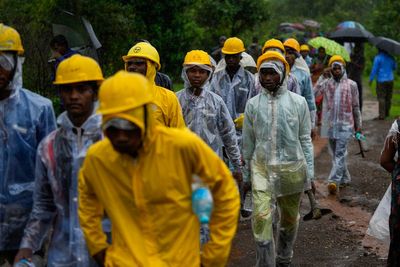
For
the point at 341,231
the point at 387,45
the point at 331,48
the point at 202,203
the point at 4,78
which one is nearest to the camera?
the point at 202,203

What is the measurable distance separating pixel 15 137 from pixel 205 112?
9.31 ft

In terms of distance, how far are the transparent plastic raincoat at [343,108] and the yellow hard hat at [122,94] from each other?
25.6 ft

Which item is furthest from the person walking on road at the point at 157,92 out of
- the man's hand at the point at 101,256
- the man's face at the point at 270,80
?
the man's hand at the point at 101,256

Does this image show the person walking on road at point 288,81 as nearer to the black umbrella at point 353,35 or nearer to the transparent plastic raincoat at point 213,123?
the transparent plastic raincoat at point 213,123

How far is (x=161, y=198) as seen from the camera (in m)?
3.68

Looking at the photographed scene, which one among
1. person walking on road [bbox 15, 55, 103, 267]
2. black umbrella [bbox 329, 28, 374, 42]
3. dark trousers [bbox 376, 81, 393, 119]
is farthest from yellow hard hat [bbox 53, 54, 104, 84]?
black umbrella [bbox 329, 28, 374, 42]

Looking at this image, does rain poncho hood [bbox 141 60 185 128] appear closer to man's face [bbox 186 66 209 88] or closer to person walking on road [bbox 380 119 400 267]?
man's face [bbox 186 66 209 88]

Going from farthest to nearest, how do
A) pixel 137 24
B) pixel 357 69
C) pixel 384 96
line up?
pixel 384 96 → pixel 357 69 → pixel 137 24

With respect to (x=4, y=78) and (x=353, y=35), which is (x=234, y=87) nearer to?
(x=4, y=78)

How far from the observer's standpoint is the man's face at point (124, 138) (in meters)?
3.52

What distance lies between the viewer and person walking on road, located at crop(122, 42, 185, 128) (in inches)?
254

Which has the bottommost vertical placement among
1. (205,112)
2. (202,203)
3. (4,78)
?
(205,112)

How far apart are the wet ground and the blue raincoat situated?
3.14m

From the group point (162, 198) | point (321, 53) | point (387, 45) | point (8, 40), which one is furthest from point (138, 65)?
point (387, 45)
